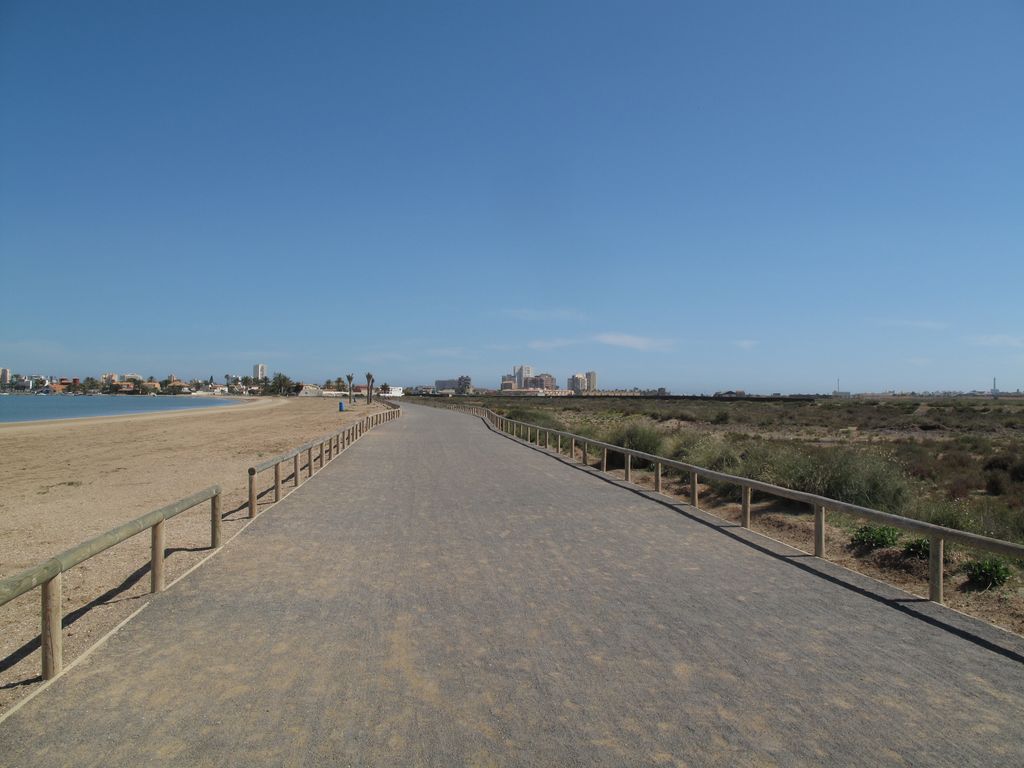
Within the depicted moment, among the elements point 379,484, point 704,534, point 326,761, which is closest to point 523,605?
point 326,761

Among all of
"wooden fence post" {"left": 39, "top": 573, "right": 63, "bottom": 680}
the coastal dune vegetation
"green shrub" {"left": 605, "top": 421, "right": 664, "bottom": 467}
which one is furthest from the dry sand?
"green shrub" {"left": 605, "top": 421, "right": 664, "bottom": 467}

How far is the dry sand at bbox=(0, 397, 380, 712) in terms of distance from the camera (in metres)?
5.80

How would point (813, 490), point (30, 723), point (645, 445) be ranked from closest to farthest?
1. point (30, 723)
2. point (813, 490)
3. point (645, 445)

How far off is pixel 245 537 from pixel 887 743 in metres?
7.56

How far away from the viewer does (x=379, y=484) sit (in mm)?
14570

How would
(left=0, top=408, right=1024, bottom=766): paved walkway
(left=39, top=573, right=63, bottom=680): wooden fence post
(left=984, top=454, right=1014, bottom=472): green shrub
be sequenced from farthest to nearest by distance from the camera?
(left=984, top=454, right=1014, bottom=472): green shrub, (left=39, top=573, right=63, bottom=680): wooden fence post, (left=0, top=408, right=1024, bottom=766): paved walkway

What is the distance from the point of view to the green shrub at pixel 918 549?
9031 mm

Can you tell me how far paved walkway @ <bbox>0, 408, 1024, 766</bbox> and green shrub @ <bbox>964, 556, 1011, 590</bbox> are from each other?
214cm

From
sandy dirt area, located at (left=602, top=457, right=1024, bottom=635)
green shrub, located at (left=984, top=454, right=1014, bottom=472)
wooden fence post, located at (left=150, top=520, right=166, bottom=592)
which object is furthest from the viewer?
green shrub, located at (left=984, top=454, right=1014, bottom=472)

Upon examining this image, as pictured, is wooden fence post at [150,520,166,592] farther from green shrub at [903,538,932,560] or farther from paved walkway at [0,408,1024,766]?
green shrub at [903,538,932,560]

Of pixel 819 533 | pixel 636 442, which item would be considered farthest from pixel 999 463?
pixel 819 533

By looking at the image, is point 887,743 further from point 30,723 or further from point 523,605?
point 30,723

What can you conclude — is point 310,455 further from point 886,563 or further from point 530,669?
point 530,669

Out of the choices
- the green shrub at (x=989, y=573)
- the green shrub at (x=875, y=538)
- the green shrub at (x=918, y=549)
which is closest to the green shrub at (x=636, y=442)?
the green shrub at (x=875, y=538)
